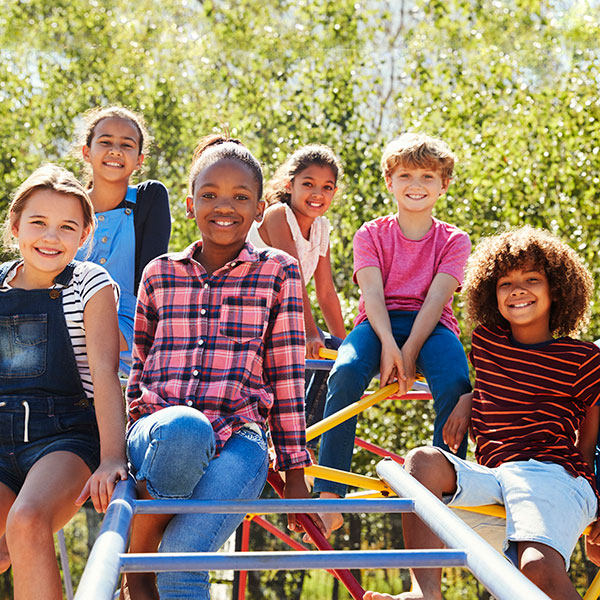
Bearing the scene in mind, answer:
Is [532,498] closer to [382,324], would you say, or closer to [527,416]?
[527,416]

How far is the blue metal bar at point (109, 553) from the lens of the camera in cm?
116

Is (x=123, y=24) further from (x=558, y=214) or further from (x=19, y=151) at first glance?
(x=558, y=214)

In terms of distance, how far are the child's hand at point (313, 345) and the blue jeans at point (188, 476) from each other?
59.9 inches

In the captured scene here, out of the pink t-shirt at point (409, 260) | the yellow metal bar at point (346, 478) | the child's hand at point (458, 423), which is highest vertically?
the pink t-shirt at point (409, 260)

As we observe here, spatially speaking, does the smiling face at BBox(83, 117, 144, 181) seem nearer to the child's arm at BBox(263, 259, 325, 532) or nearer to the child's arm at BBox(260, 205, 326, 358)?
the child's arm at BBox(260, 205, 326, 358)

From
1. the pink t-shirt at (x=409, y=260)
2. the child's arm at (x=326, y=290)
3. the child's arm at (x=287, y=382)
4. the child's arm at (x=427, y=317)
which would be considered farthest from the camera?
the child's arm at (x=326, y=290)

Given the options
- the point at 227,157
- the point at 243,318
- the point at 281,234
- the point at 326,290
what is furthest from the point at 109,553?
the point at 326,290

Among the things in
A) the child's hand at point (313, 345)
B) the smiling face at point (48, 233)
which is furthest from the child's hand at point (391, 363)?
the smiling face at point (48, 233)

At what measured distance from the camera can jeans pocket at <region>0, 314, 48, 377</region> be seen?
6.97 feet

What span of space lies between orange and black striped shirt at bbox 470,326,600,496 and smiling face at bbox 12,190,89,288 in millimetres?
1184

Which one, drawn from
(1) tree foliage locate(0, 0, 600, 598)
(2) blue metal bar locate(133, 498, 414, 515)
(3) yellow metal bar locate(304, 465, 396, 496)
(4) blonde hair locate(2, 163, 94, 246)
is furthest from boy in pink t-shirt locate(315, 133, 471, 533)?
(1) tree foliage locate(0, 0, 600, 598)

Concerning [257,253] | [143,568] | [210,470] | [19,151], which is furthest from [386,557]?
[19,151]

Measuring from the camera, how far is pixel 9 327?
7.06ft

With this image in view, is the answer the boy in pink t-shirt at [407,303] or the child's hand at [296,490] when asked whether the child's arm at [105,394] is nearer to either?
the child's hand at [296,490]
